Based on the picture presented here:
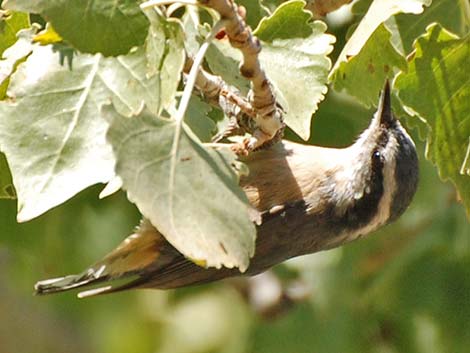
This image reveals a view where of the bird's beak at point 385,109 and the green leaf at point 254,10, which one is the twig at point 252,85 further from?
the bird's beak at point 385,109

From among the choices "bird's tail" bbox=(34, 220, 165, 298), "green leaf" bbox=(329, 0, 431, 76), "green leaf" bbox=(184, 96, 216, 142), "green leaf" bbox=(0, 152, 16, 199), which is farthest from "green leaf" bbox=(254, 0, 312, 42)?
"bird's tail" bbox=(34, 220, 165, 298)

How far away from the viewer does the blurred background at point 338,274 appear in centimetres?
→ 535

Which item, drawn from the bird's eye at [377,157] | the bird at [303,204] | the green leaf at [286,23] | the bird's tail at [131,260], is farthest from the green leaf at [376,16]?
the bird's tail at [131,260]

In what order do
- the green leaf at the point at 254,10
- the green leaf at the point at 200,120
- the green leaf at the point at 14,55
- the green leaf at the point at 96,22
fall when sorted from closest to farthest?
the green leaf at the point at 96,22
the green leaf at the point at 14,55
the green leaf at the point at 200,120
the green leaf at the point at 254,10

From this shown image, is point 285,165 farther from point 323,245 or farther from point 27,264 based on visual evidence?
point 27,264

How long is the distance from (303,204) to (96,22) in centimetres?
156

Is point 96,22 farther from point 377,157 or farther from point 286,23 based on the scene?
point 377,157

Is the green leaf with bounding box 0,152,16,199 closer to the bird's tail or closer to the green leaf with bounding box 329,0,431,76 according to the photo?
the bird's tail

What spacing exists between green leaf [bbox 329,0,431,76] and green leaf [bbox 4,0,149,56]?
74cm

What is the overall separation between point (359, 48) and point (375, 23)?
0.28 ft

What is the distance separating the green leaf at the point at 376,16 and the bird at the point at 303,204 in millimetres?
643

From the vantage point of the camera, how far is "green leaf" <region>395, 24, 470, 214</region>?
377 cm

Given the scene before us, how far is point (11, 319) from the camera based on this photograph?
26.5 ft

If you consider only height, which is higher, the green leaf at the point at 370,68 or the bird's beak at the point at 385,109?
the green leaf at the point at 370,68
